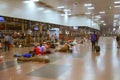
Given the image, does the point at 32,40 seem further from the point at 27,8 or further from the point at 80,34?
the point at 80,34

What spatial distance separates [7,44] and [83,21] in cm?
2163

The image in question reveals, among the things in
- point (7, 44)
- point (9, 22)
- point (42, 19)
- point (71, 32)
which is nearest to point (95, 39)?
point (7, 44)

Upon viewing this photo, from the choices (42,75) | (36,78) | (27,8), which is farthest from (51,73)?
(27,8)

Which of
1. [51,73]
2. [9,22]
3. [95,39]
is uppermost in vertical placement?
[9,22]

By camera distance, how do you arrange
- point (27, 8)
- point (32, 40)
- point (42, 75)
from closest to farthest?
point (42, 75) < point (27, 8) < point (32, 40)

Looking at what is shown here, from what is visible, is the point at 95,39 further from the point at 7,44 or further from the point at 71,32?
the point at 71,32

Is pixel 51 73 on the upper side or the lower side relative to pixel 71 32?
lower

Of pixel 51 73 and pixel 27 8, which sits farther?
pixel 27 8

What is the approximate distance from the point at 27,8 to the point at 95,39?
30.4ft

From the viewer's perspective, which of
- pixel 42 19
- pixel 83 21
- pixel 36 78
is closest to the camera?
pixel 36 78

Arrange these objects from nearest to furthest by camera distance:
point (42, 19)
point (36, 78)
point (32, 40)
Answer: point (36, 78), point (32, 40), point (42, 19)

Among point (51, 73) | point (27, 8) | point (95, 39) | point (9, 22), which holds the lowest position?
point (51, 73)

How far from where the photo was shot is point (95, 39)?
45.4 feet

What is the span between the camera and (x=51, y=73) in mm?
6258
